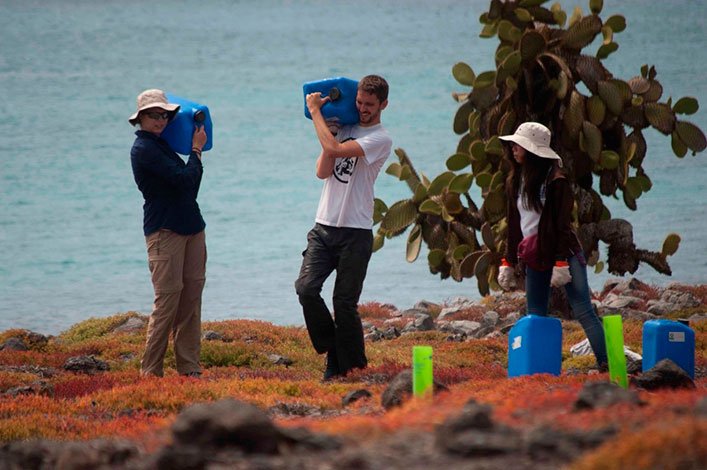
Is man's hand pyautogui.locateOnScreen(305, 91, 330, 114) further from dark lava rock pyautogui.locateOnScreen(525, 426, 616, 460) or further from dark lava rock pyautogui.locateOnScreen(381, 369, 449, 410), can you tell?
dark lava rock pyautogui.locateOnScreen(525, 426, 616, 460)

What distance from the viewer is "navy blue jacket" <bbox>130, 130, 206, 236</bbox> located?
35.4 ft

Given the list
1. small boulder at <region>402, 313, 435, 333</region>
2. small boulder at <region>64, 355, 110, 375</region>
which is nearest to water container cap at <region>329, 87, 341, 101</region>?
small boulder at <region>64, 355, 110, 375</region>

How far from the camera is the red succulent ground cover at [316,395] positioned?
5.56 m

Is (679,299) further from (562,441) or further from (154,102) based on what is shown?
(562,441)

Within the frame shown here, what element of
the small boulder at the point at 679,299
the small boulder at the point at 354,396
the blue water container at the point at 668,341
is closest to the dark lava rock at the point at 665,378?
the blue water container at the point at 668,341

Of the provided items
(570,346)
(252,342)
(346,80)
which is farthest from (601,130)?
(346,80)

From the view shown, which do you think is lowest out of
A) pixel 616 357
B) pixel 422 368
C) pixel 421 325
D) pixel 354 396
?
pixel 421 325

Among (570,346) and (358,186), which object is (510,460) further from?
(570,346)

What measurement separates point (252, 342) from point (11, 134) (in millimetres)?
51684

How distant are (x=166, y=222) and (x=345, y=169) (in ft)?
6.18

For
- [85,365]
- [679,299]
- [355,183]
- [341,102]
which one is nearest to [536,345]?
[355,183]

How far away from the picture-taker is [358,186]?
1064 centimetres

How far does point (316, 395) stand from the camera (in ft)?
32.9

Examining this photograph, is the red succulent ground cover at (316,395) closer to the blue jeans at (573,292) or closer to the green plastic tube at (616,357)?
the green plastic tube at (616,357)
